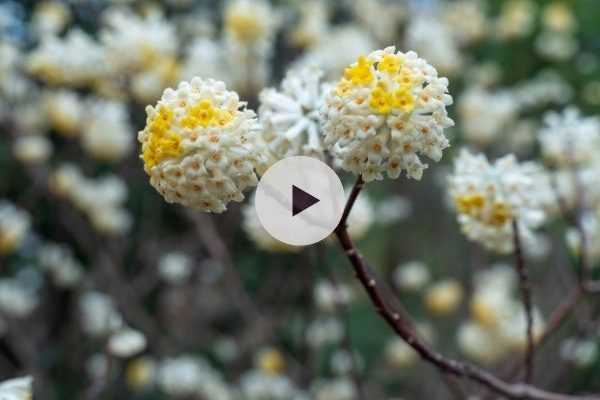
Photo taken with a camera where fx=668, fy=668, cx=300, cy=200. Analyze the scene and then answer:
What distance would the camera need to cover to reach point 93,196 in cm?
302

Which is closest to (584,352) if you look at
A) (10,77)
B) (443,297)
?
(443,297)

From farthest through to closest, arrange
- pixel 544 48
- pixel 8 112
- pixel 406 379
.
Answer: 1. pixel 544 48
2. pixel 406 379
3. pixel 8 112

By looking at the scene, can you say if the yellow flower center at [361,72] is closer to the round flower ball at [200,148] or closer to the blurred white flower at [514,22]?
the round flower ball at [200,148]

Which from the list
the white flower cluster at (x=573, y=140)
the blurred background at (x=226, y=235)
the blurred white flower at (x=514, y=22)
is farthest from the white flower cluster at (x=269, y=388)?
the blurred white flower at (x=514, y=22)

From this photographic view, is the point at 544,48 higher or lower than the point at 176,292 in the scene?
higher

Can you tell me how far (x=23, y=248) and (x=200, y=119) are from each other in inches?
117

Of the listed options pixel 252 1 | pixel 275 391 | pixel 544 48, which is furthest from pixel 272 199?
pixel 544 48

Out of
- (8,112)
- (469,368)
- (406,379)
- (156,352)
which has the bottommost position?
(469,368)

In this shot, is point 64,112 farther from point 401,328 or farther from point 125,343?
point 401,328

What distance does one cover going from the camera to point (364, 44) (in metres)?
3.37

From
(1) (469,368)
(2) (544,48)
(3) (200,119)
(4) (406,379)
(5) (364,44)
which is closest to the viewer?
(3) (200,119)

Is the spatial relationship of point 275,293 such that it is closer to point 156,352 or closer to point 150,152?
point 156,352
